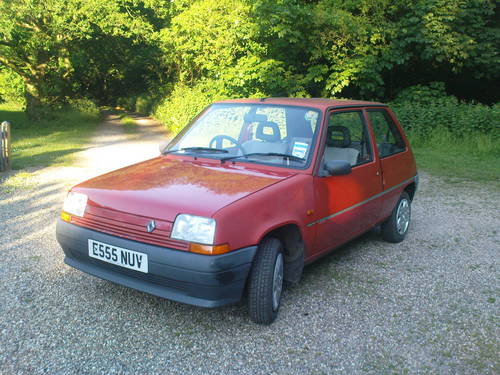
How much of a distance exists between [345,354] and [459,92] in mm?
18921

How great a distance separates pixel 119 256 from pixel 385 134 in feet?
11.3

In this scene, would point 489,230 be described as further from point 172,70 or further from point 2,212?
point 172,70

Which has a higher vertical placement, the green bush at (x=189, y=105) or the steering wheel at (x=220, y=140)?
the steering wheel at (x=220, y=140)

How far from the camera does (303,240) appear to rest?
3.97 m

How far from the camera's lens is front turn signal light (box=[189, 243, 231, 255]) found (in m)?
3.22

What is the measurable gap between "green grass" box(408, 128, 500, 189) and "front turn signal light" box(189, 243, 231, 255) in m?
8.03

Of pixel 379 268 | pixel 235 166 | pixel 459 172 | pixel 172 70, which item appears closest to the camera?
pixel 235 166

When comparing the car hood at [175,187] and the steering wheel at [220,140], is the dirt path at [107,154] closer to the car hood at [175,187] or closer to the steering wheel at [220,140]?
the steering wheel at [220,140]

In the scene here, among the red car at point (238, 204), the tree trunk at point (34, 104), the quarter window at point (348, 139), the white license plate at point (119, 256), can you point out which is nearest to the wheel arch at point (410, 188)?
the red car at point (238, 204)

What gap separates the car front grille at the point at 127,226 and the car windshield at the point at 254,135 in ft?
3.93

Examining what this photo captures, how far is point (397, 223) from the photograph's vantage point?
5859 mm

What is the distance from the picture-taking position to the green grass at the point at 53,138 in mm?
11984

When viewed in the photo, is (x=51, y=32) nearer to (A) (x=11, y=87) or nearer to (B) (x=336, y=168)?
(A) (x=11, y=87)

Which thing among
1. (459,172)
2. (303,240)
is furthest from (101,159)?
(303,240)
